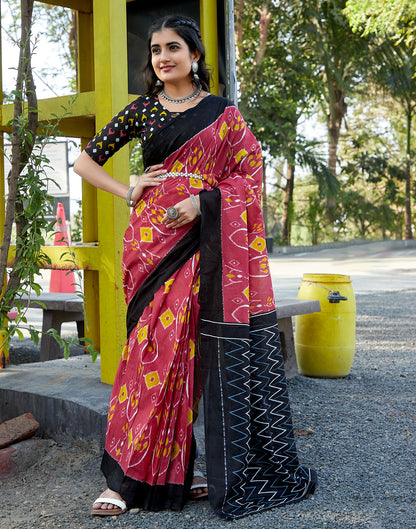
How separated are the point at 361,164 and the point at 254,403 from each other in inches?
824

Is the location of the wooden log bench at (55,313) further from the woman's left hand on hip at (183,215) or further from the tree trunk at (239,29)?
the tree trunk at (239,29)

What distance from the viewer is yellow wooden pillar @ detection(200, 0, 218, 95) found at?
3.44 meters

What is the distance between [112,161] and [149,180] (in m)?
0.71

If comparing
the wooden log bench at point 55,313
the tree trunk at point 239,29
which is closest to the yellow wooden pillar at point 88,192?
the wooden log bench at point 55,313

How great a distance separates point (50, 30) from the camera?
13078 millimetres

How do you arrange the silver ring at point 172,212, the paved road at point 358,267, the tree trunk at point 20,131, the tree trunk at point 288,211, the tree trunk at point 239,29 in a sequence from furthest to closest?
the tree trunk at point 288,211 → the tree trunk at point 239,29 → the paved road at point 358,267 → the tree trunk at point 20,131 → the silver ring at point 172,212

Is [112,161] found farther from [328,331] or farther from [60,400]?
[328,331]

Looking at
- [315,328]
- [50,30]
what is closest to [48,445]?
[315,328]

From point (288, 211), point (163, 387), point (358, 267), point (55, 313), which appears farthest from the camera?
point (288, 211)

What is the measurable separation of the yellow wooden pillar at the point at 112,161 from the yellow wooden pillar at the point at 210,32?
51cm

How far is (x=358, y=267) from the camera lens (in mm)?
13359

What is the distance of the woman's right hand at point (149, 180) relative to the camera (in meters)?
2.43

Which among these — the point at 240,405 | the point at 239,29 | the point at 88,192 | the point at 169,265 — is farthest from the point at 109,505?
the point at 239,29

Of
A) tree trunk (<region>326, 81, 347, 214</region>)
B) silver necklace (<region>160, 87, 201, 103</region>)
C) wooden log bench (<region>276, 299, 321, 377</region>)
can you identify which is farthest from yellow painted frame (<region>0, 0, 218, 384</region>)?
tree trunk (<region>326, 81, 347, 214</region>)
